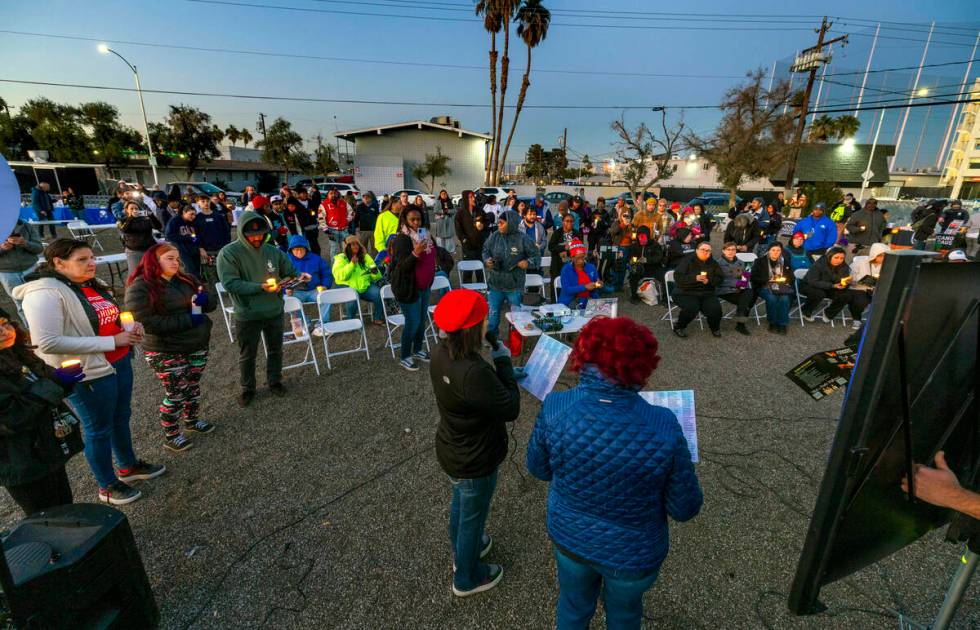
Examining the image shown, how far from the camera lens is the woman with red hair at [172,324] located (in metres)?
3.22

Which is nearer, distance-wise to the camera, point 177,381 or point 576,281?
point 177,381

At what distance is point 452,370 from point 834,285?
788 centimetres

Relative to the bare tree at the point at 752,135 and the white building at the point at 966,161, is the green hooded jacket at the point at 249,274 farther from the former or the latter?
the white building at the point at 966,161

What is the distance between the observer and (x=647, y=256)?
843cm

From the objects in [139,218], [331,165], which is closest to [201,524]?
[139,218]

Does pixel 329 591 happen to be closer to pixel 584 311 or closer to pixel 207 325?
pixel 207 325

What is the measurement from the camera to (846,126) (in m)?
39.0

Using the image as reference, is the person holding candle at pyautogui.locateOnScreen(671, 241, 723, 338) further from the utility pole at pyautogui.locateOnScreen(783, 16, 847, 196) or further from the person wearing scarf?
the utility pole at pyautogui.locateOnScreen(783, 16, 847, 196)

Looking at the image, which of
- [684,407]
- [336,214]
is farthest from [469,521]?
[336,214]

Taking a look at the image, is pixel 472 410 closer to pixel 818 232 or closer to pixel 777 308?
pixel 777 308

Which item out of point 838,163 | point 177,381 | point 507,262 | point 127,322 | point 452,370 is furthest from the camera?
point 838,163

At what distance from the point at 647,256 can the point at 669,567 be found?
6732 millimetres

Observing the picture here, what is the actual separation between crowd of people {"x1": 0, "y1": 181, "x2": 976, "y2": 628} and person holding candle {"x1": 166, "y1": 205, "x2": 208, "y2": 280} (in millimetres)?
39

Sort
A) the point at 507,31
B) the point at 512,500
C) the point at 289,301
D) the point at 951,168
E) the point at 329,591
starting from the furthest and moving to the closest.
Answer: the point at 951,168
the point at 507,31
the point at 289,301
the point at 512,500
the point at 329,591
